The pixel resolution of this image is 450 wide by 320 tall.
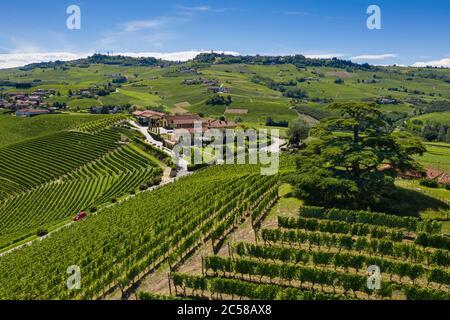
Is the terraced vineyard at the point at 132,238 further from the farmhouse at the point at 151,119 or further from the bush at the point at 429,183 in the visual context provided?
the farmhouse at the point at 151,119

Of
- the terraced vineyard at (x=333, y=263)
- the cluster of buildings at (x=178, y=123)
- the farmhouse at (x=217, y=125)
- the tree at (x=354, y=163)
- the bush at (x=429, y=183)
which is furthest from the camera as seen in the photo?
the cluster of buildings at (x=178, y=123)

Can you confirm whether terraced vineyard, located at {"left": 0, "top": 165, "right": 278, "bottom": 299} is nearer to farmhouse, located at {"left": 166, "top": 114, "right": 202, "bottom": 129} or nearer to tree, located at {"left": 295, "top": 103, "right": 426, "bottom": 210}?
tree, located at {"left": 295, "top": 103, "right": 426, "bottom": 210}

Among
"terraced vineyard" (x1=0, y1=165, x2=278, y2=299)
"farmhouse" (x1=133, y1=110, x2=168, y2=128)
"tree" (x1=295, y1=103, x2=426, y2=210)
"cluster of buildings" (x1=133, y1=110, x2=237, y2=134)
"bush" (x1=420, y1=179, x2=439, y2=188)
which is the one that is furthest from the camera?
"farmhouse" (x1=133, y1=110, x2=168, y2=128)

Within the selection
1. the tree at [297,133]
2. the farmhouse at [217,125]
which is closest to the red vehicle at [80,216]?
the tree at [297,133]

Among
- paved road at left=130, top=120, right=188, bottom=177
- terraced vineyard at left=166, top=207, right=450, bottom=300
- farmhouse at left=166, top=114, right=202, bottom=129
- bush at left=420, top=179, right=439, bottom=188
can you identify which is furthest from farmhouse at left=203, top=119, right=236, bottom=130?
terraced vineyard at left=166, top=207, right=450, bottom=300

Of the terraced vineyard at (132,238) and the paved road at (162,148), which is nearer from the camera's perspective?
the terraced vineyard at (132,238)

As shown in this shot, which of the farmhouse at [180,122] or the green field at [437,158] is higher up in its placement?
the farmhouse at [180,122]

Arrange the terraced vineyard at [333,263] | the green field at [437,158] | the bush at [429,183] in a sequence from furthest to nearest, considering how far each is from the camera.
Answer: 1. the green field at [437,158]
2. the bush at [429,183]
3. the terraced vineyard at [333,263]

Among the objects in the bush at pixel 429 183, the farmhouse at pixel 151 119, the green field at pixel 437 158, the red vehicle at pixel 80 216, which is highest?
the farmhouse at pixel 151 119
